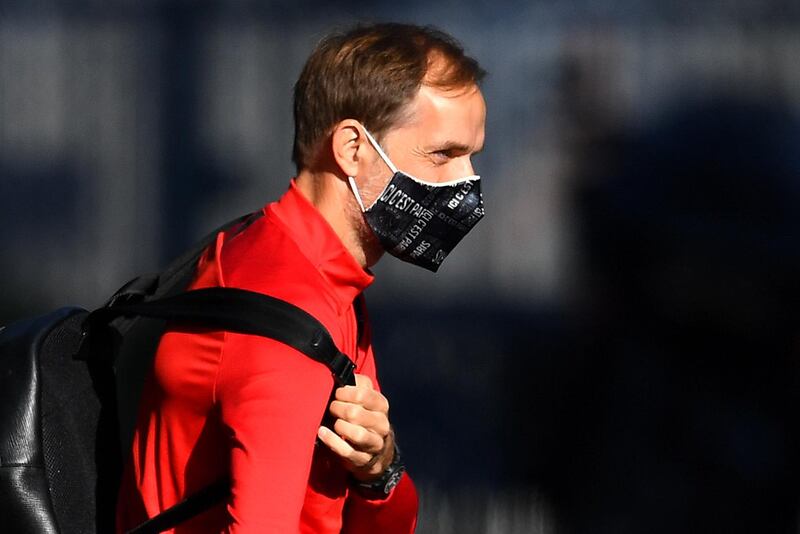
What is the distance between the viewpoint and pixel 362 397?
6.66ft

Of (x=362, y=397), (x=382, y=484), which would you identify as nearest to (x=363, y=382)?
(x=362, y=397)

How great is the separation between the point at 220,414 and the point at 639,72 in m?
2.16

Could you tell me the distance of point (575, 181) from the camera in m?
3.74

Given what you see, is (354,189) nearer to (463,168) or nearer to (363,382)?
(463,168)

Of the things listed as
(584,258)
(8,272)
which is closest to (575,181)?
(584,258)

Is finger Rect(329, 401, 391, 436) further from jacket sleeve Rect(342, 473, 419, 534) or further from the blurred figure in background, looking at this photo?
the blurred figure in background

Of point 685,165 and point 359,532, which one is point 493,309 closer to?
point 685,165

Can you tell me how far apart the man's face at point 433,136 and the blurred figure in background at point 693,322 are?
61.5 inches

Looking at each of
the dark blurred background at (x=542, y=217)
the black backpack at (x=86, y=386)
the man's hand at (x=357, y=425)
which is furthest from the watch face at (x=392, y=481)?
the dark blurred background at (x=542, y=217)

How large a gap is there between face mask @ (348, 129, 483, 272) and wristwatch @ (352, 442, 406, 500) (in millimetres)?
333

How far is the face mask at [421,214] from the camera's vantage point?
2.20 m

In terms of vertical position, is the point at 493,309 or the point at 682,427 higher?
the point at 493,309

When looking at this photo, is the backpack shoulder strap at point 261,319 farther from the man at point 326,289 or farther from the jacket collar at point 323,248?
the jacket collar at point 323,248

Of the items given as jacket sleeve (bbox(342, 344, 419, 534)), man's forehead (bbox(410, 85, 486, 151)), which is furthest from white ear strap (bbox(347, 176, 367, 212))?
jacket sleeve (bbox(342, 344, 419, 534))
